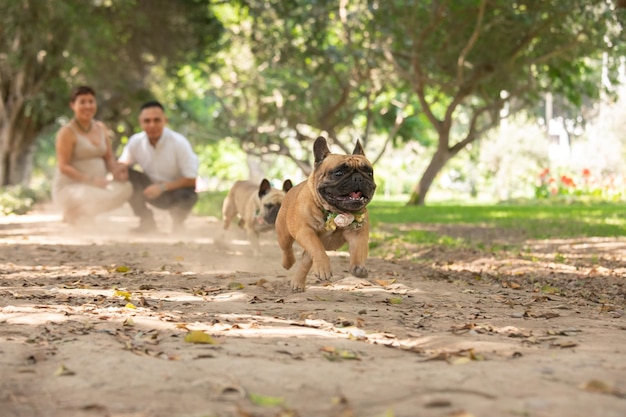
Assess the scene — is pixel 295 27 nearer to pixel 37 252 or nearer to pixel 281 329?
pixel 37 252

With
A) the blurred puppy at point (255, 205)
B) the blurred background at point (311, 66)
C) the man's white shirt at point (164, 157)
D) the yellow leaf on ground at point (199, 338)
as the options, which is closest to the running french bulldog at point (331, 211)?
the yellow leaf on ground at point (199, 338)

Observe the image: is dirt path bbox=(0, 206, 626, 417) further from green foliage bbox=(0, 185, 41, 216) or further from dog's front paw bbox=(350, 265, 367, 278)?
green foliage bbox=(0, 185, 41, 216)

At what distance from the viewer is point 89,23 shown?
72.2ft

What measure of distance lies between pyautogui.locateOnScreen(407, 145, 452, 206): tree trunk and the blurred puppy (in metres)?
13.8

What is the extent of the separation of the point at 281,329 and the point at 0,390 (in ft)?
6.47

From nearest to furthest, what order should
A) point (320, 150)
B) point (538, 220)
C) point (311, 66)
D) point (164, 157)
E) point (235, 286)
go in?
point (320, 150), point (235, 286), point (164, 157), point (538, 220), point (311, 66)

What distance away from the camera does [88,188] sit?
14.6 m

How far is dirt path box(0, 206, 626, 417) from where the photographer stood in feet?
12.9

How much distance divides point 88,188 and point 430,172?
540 inches

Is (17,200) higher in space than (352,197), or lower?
lower

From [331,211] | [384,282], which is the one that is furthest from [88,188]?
[331,211]

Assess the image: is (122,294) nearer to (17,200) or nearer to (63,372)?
(63,372)

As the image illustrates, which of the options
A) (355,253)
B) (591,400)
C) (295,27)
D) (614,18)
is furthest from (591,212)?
(591,400)

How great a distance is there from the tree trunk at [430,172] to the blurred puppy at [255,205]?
13.8 meters
